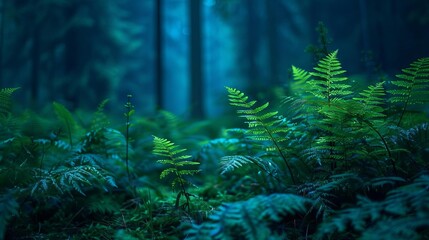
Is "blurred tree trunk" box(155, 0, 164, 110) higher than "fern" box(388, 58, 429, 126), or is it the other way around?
"blurred tree trunk" box(155, 0, 164, 110)

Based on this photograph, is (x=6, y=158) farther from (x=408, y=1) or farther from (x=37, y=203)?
(x=408, y=1)

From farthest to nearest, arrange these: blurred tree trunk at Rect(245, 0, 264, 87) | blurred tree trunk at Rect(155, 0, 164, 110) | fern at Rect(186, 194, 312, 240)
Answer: blurred tree trunk at Rect(245, 0, 264, 87)
blurred tree trunk at Rect(155, 0, 164, 110)
fern at Rect(186, 194, 312, 240)

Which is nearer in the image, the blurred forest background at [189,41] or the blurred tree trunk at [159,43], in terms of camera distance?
the blurred tree trunk at [159,43]

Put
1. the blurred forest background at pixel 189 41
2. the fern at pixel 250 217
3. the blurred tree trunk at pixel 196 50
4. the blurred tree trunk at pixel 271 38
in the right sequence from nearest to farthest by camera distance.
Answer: the fern at pixel 250 217
the blurred tree trunk at pixel 196 50
the blurred forest background at pixel 189 41
the blurred tree trunk at pixel 271 38

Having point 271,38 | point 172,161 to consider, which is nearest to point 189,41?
point 271,38

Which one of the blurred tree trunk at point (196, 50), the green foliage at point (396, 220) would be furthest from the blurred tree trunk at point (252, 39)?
the green foliage at point (396, 220)

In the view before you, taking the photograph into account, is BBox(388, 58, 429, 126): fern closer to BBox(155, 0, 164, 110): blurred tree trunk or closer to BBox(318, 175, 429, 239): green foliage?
BBox(318, 175, 429, 239): green foliage

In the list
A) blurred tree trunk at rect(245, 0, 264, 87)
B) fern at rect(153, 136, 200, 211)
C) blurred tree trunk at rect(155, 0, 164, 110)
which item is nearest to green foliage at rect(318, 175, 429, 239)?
fern at rect(153, 136, 200, 211)

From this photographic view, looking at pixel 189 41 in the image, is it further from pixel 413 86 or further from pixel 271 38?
pixel 413 86

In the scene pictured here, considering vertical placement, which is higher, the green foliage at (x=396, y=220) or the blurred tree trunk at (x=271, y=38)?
the blurred tree trunk at (x=271, y=38)

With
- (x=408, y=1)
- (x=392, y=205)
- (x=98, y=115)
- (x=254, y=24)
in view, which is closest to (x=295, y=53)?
(x=254, y=24)

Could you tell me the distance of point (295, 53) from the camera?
1894cm

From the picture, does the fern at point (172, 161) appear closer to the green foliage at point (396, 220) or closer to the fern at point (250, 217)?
the fern at point (250, 217)

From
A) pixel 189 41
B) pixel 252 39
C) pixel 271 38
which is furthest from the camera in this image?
pixel 252 39
